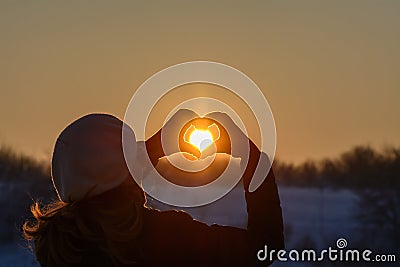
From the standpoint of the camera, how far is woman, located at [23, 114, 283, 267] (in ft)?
8.24

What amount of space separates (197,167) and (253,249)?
0.24 metres

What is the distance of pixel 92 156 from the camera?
2.62 metres

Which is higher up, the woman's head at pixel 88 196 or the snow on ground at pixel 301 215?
the snow on ground at pixel 301 215

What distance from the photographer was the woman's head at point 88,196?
8.48 feet

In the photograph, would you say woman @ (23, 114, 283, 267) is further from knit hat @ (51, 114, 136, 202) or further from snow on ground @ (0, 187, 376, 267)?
snow on ground @ (0, 187, 376, 267)

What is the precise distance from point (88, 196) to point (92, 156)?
0.10 metres

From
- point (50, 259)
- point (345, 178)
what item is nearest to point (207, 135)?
point (50, 259)
